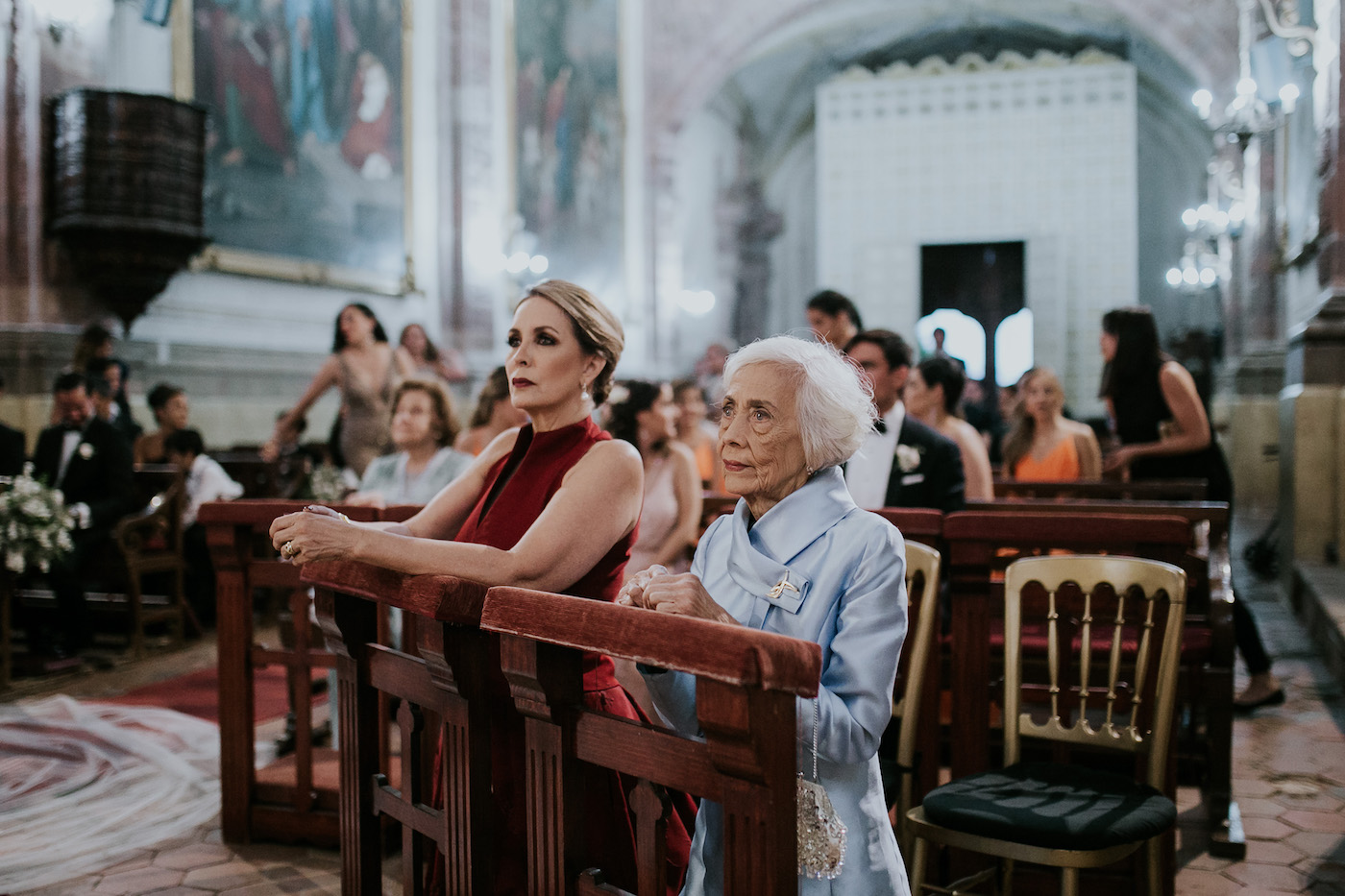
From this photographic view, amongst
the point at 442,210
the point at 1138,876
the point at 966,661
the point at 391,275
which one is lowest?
the point at 1138,876

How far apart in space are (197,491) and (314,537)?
567 cm

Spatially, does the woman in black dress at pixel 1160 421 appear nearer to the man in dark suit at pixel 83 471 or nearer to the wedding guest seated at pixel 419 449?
the wedding guest seated at pixel 419 449

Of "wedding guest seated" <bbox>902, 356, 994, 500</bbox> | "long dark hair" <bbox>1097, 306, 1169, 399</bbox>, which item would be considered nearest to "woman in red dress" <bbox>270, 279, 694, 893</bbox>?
"wedding guest seated" <bbox>902, 356, 994, 500</bbox>

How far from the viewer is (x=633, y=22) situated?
16.7 meters

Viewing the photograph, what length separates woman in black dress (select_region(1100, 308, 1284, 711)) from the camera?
513 centimetres

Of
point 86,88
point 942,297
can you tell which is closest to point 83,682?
point 86,88

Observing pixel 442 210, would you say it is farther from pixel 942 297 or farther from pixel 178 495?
pixel 942 297

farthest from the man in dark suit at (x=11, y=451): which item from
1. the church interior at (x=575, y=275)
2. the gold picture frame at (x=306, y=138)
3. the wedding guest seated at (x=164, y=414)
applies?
the gold picture frame at (x=306, y=138)

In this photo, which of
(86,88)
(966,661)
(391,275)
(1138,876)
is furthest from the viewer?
(391,275)

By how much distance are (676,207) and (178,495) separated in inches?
459

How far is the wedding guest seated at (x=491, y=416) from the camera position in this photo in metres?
4.90

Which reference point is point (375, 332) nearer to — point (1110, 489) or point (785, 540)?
point (1110, 489)

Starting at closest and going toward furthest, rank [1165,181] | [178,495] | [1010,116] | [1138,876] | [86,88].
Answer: [1138,876], [178,495], [86,88], [1010,116], [1165,181]

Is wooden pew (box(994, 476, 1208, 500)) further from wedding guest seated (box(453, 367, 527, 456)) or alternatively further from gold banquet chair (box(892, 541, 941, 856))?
gold banquet chair (box(892, 541, 941, 856))
